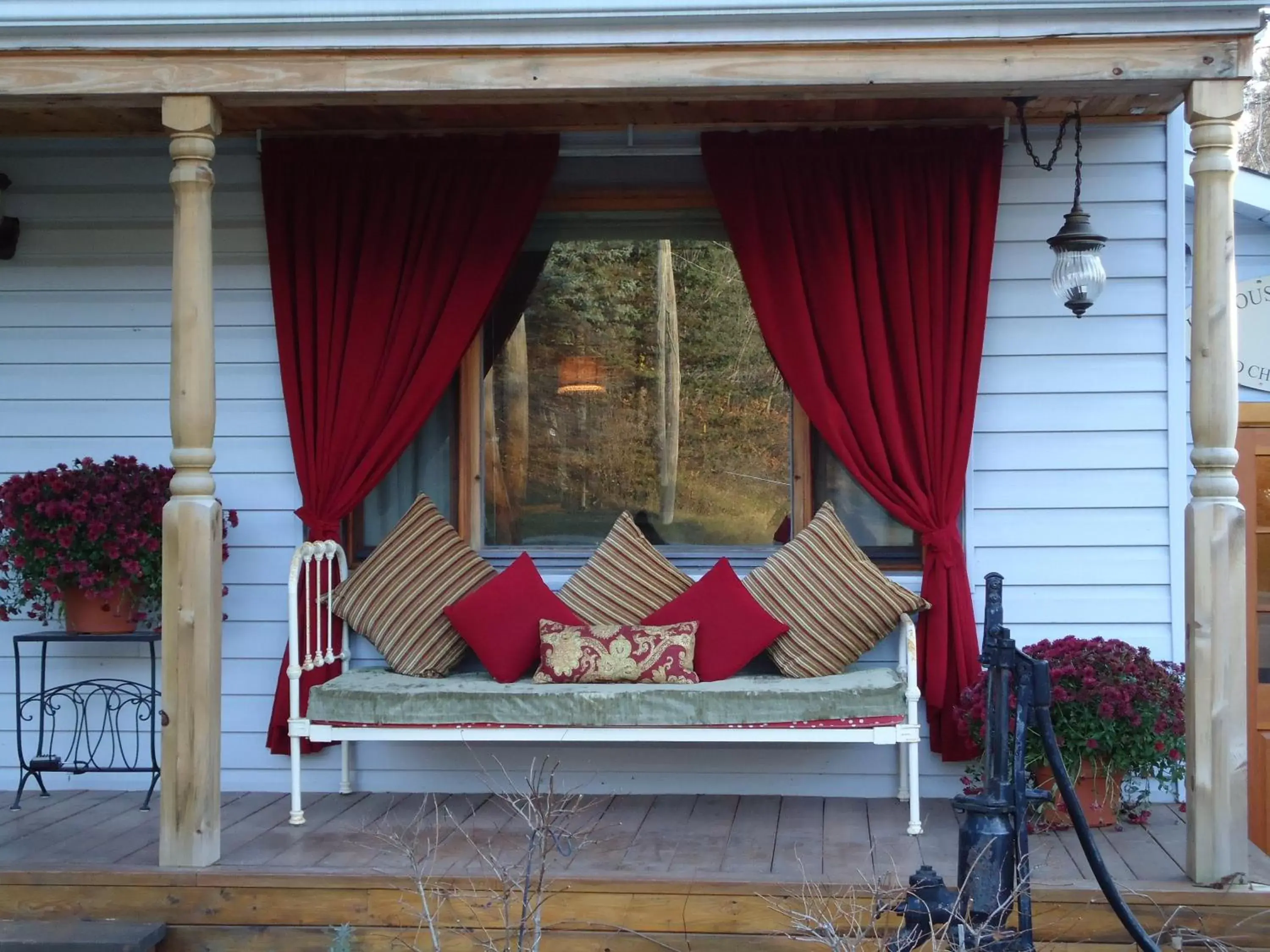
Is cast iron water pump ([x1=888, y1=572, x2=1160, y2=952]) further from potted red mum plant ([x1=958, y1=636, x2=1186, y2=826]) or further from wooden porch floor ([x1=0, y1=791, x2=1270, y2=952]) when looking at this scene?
potted red mum plant ([x1=958, y1=636, x2=1186, y2=826])

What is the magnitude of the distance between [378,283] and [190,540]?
53.3 inches

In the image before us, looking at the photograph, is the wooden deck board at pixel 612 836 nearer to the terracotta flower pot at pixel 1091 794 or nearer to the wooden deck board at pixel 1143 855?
the terracotta flower pot at pixel 1091 794

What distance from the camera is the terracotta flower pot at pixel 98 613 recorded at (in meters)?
4.61

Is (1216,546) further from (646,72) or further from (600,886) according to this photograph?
(646,72)

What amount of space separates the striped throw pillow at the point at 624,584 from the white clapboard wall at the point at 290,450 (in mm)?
511

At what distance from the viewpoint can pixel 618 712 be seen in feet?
13.8

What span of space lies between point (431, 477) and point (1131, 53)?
277 centimetres

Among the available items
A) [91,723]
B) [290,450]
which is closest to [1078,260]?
[290,450]

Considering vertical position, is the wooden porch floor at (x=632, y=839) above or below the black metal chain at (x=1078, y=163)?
below

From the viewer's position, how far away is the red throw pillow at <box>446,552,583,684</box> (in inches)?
177

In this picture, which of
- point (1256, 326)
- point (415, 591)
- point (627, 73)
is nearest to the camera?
point (627, 73)

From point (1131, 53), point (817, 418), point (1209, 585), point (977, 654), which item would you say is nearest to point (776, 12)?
point (1131, 53)

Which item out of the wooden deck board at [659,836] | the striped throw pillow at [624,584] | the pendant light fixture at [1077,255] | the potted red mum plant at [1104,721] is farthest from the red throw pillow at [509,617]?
the pendant light fixture at [1077,255]

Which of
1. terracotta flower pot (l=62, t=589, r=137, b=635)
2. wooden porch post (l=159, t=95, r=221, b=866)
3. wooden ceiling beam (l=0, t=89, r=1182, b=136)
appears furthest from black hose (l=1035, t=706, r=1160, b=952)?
terracotta flower pot (l=62, t=589, r=137, b=635)
